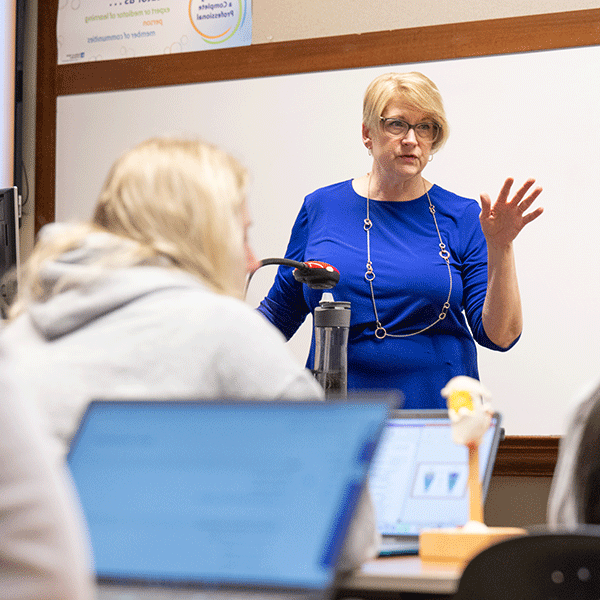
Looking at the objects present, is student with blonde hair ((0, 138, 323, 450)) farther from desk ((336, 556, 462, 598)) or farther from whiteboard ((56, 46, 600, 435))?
whiteboard ((56, 46, 600, 435))

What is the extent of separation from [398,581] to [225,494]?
319 mm

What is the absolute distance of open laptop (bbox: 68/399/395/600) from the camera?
27.4 inches

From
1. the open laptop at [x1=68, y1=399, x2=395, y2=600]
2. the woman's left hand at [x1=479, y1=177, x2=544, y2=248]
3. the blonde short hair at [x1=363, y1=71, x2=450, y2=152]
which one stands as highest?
the blonde short hair at [x1=363, y1=71, x2=450, y2=152]

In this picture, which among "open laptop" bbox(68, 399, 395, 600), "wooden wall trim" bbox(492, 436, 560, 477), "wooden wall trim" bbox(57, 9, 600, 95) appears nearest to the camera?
"open laptop" bbox(68, 399, 395, 600)

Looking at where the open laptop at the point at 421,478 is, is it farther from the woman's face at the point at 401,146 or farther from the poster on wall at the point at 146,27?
the poster on wall at the point at 146,27

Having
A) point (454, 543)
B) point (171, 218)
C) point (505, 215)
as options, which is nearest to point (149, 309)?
point (171, 218)

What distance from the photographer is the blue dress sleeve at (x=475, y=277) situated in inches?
82.3

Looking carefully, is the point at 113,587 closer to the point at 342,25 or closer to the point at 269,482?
the point at 269,482

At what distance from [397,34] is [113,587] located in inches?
110

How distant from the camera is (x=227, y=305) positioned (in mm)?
888

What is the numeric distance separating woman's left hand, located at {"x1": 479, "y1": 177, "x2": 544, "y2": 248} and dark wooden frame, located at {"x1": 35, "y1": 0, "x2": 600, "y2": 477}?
1189mm

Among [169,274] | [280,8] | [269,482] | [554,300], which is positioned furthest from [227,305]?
[280,8]

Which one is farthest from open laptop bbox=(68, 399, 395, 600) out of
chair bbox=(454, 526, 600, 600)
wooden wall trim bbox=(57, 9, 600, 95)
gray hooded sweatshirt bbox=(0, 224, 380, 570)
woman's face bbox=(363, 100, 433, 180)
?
wooden wall trim bbox=(57, 9, 600, 95)

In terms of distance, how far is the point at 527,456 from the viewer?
9.42 ft
